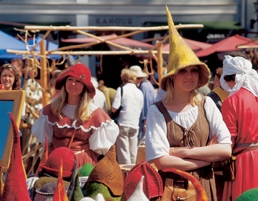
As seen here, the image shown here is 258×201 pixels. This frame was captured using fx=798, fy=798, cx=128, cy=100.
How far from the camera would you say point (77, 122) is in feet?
20.5

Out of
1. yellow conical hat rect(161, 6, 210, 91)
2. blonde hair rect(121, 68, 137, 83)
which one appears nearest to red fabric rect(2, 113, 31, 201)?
yellow conical hat rect(161, 6, 210, 91)

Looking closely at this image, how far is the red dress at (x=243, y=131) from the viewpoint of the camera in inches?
213

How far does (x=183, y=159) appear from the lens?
179 inches

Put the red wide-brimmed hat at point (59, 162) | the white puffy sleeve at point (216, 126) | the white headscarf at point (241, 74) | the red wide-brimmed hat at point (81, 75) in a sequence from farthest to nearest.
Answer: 1. the red wide-brimmed hat at point (81, 75)
2. the white headscarf at point (241, 74)
3. the white puffy sleeve at point (216, 126)
4. the red wide-brimmed hat at point (59, 162)

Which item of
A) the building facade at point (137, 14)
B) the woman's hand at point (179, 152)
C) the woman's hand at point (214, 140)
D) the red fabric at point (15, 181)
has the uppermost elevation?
the building facade at point (137, 14)

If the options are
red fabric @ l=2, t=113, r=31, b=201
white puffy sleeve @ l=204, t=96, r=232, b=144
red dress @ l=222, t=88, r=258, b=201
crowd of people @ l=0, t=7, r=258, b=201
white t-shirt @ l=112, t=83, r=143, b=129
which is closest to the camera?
red fabric @ l=2, t=113, r=31, b=201

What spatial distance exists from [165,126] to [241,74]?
4.65 ft

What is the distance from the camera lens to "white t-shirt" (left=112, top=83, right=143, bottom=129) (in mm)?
11695

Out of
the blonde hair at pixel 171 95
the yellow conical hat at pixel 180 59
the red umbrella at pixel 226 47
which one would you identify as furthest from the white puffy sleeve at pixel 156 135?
the red umbrella at pixel 226 47

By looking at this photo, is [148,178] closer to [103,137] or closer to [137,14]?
[103,137]

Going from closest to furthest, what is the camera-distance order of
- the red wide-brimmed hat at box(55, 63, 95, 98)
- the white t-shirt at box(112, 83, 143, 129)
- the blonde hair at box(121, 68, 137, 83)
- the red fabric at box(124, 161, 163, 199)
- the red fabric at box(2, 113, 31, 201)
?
the red fabric at box(2, 113, 31, 201)
the red fabric at box(124, 161, 163, 199)
the red wide-brimmed hat at box(55, 63, 95, 98)
the white t-shirt at box(112, 83, 143, 129)
the blonde hair at box(121, 68, 137, 83)

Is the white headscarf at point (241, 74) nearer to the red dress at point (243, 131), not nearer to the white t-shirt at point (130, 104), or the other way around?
the red dress at point (243, 131)

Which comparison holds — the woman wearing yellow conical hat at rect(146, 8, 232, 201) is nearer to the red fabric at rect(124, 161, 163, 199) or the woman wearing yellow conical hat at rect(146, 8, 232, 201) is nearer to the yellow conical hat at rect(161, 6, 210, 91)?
the yellow conical hat at rect(161, 6, 210, 91)

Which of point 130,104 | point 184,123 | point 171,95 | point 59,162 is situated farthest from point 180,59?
point 130,104
